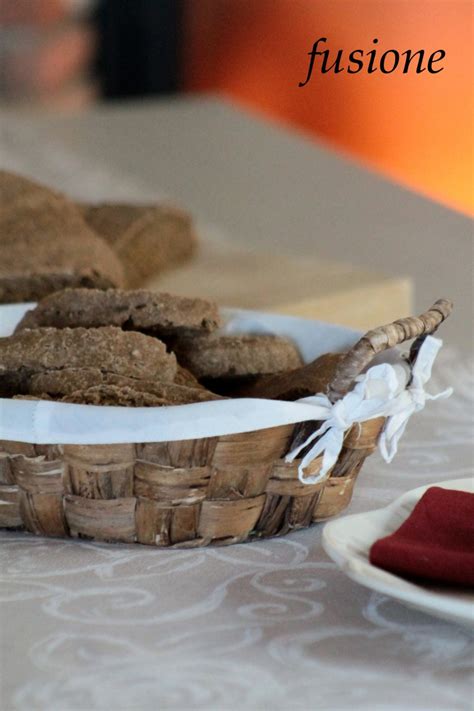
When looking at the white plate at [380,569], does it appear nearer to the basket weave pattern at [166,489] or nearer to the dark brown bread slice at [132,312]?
the basket weave pattern at [166,489]

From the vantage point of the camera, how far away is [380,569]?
0.56 meters

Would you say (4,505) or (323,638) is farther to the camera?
(4,505)

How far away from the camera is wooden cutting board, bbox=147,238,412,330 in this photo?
1.35 metres

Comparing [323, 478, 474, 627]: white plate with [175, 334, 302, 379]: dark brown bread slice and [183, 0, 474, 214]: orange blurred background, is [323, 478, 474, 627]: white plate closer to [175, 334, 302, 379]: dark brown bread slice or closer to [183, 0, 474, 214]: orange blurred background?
[175, 334, 302, 379]: dark brown bread slice

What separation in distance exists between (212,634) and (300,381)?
0.75 feet

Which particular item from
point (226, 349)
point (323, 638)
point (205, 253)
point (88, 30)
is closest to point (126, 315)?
point (226, 349)

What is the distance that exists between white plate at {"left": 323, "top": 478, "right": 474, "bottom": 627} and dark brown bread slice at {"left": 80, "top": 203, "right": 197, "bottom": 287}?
83cm

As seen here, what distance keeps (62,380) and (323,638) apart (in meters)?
0.24

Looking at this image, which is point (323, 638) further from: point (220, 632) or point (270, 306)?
point (270, 306)

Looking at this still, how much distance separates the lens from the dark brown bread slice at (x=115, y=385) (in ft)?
2.28

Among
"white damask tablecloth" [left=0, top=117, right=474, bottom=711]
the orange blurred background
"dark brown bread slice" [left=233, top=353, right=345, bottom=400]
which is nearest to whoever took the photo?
"white damask tablecloth" [left=0, top=117, right=474, bottom=711]

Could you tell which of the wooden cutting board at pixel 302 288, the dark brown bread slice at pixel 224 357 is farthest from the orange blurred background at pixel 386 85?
the dark brown bread slice at pixel 224 357

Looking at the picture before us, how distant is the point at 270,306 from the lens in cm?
132

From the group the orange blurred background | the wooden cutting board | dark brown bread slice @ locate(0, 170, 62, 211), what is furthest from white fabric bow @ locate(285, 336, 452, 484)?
dark brown bread slice @ locate(0, 170, 62, 211)
